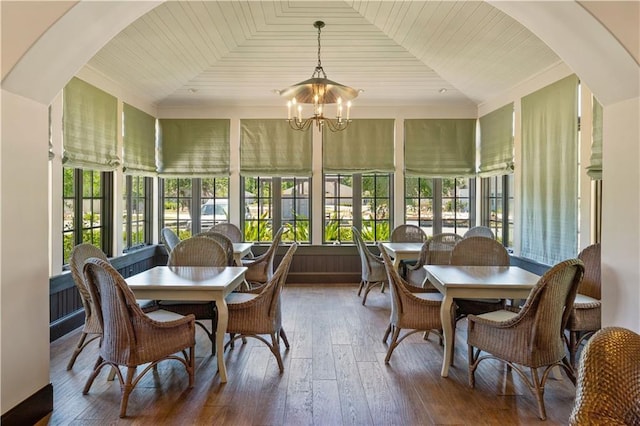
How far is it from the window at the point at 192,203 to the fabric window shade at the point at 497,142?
4.15 m

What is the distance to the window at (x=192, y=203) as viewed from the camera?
265 inches

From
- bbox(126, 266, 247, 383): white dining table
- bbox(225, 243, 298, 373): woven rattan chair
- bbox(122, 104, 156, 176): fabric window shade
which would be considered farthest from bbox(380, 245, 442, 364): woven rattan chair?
bbox(122, 104, 156, 176): fabric window shade

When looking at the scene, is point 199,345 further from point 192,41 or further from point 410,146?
point 410,146

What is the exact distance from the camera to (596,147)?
147 inches

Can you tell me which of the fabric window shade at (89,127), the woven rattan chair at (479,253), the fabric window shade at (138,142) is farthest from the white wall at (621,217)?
the fabric window shade at (138,142)

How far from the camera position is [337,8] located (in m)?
4.43

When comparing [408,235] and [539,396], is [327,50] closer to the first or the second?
[408,235]

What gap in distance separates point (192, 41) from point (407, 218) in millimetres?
4141

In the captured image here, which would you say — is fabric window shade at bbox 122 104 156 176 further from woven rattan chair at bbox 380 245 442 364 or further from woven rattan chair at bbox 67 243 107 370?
woven rattan chair at bbox 380 245 442 364

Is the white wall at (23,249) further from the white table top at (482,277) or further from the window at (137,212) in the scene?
the window at (137,212)

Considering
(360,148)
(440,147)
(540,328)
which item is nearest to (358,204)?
(360,148)

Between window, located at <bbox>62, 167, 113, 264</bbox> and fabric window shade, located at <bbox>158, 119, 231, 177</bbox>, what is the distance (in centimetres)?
147

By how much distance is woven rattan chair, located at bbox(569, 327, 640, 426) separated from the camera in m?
1.28

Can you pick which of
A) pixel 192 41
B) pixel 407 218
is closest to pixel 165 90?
pixel 192 41
